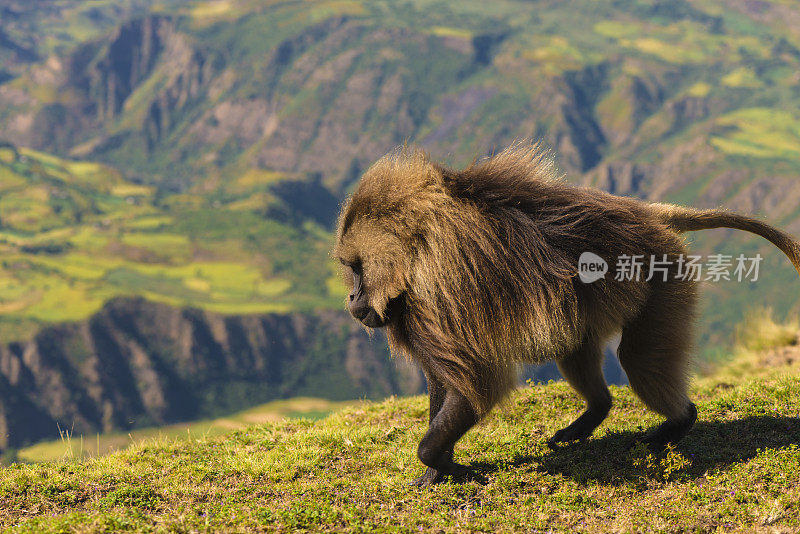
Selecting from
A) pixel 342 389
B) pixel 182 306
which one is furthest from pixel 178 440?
pixel 182 306

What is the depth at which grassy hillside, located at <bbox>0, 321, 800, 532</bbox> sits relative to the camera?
5.59 m

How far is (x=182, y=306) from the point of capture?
132500 mm

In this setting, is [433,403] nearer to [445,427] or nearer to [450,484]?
[445,427]

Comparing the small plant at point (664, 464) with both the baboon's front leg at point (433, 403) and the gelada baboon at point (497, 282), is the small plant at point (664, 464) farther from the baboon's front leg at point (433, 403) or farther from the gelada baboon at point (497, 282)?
the baboon's front leg at point (433, 403)

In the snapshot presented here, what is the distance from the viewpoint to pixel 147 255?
160 m

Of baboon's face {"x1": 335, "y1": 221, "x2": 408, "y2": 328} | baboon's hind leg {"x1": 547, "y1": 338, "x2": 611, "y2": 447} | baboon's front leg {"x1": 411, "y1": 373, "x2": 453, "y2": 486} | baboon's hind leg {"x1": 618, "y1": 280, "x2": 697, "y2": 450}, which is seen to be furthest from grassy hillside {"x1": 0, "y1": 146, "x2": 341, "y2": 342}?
baboon's hind leg {"x1": 618, "y1": 280, "x2": 697, "y2": 450}

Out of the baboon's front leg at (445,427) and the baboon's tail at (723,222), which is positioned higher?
the baboon's tail at (723,222)

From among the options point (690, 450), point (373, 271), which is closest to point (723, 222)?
point (690, 450)

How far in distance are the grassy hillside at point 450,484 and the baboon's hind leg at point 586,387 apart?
0.14m

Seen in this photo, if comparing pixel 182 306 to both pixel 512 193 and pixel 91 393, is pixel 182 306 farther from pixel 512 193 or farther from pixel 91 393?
pixel 512 193

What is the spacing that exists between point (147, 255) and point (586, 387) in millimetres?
163866

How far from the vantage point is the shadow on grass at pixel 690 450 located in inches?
257

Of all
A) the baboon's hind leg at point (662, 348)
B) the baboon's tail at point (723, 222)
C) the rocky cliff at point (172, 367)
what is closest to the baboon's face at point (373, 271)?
the baboon's hind leg at point (662, 348)

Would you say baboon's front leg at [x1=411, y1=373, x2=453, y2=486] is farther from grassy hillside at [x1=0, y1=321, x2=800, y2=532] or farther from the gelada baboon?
grassy hillside at [x1=0, y1=321, x2=800, y2=532]
